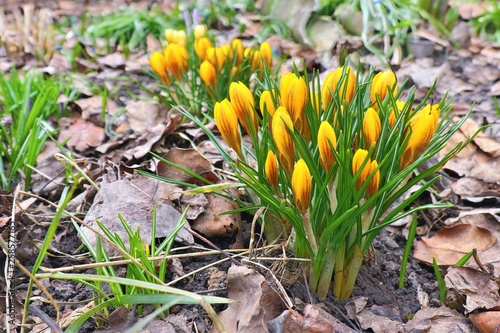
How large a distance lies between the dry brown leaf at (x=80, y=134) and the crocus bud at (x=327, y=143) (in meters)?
1.56

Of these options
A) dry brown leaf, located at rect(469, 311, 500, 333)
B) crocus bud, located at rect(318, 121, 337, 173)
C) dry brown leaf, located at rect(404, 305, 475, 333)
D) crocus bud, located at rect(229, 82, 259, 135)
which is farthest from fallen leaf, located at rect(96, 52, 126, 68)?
dry brown leaf, located at rect(469, 311, 500, 333)

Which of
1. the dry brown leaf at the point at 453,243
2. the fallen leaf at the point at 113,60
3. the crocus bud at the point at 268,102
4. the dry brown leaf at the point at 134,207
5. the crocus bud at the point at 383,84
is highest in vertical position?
the crocus bud at the point at 383,84

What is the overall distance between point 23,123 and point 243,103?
1371 millimetres

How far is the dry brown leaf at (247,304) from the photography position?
1.25m

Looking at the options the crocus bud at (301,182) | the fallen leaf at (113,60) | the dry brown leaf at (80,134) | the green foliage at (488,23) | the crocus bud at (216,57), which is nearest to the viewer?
the crocus bud at (301,182)

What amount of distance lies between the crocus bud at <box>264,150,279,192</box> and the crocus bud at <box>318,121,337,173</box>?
123 mm

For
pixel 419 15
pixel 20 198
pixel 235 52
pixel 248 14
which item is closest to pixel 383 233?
pixel 235 52

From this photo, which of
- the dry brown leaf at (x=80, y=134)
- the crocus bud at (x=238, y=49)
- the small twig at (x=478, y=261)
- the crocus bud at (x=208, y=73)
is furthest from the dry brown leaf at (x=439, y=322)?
the dry brown leaf at (x=80, y=134)

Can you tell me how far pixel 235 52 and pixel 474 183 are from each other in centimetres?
123

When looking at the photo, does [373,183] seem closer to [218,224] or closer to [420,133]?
[420,133]

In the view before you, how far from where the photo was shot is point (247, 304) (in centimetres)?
130

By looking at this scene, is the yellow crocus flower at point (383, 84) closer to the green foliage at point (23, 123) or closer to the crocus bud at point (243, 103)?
the crocus bud at point (243, 103)

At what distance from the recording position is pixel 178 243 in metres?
1.63

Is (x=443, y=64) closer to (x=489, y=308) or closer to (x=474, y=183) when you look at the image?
(x=474, y=183)
